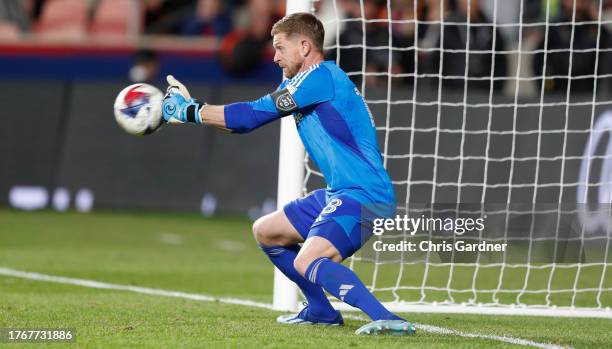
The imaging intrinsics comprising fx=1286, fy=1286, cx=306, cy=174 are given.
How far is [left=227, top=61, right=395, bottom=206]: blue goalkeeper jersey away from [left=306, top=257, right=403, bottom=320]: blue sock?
406mm

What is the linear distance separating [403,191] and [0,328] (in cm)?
690

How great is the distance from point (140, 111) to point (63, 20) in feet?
40.8

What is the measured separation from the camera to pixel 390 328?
629 cm

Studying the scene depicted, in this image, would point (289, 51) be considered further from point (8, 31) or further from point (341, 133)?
point (8, 31)

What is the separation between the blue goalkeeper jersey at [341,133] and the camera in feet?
21.6

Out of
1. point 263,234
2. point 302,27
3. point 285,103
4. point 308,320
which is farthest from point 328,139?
point 308,320

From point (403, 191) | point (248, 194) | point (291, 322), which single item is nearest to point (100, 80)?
point (248, 194)

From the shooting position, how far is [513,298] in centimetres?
929

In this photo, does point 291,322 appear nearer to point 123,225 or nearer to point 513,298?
point 513,298

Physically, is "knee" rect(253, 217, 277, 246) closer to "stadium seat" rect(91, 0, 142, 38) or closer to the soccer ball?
the soccer ball

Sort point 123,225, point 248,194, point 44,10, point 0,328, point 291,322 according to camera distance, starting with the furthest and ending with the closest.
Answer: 1. point 44,10
2. point 248,194
3. point 123,225
4. point 291,322
5. point 0,328

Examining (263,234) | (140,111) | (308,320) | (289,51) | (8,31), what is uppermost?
(289,51)

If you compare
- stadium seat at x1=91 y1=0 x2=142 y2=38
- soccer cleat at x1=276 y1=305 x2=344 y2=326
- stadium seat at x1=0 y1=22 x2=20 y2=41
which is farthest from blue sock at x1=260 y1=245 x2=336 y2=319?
stadium seat at x1=0 y1=22 x2=20 y2=41

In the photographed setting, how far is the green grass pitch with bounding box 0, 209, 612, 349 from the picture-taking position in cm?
621
